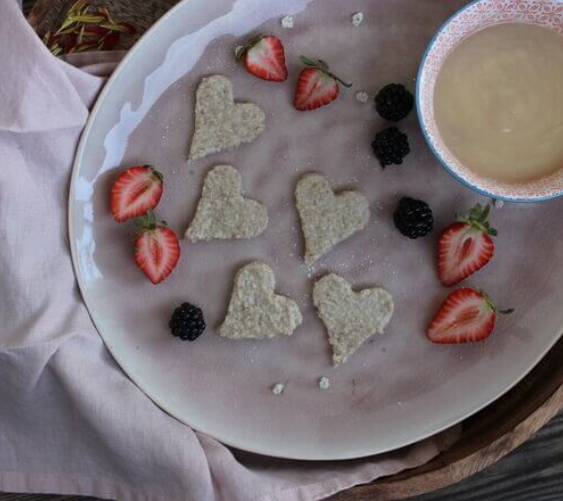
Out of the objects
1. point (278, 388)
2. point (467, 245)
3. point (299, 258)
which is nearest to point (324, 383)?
point (278, 388)

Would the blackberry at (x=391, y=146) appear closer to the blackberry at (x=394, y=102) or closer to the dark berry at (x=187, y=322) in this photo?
the blackberry at (x=394, y=102)

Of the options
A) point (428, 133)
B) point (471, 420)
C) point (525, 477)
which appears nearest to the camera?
point (428, 133)

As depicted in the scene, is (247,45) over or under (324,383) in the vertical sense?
over

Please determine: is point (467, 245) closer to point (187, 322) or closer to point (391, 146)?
point (391, 146)

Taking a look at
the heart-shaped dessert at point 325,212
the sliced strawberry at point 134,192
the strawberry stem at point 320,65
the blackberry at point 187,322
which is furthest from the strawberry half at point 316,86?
the blackberry at point 187,322

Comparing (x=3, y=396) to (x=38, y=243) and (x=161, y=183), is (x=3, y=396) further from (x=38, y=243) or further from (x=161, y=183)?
(x=161, y=183)

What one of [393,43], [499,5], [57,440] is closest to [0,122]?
[57,440]
